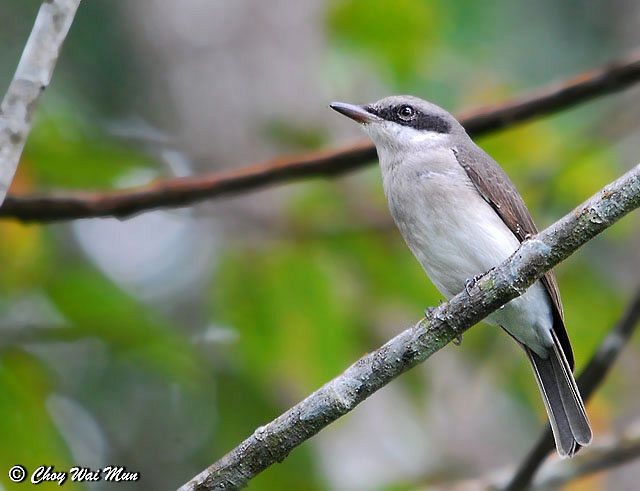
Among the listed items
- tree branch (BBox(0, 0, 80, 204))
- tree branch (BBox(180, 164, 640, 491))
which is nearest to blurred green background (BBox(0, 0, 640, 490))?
tree branch (BBox(180, 164, 640, 491))

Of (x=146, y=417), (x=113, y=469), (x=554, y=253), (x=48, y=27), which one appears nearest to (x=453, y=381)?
(x=146, y=417)

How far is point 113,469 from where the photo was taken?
457cm

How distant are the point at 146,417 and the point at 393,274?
486 cm

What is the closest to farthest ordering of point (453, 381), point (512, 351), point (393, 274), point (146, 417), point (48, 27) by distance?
point (48, 27), point (393, 274), point (512, 351), point (453, 381), point (146, 417)

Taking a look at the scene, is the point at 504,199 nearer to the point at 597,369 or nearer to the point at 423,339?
the point at 597,369

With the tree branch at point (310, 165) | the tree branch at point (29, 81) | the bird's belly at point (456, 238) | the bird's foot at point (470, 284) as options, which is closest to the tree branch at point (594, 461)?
the bird's belly at point (456, 238)

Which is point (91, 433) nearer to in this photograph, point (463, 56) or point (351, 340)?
point (351, 340)

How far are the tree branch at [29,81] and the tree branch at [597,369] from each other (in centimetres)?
270

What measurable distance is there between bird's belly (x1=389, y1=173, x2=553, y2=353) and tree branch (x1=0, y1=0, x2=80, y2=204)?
8.07 feet

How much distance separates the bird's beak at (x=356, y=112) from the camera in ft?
18.3

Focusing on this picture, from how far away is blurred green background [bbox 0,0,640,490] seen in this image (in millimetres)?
4840

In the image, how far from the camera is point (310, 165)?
188 inches

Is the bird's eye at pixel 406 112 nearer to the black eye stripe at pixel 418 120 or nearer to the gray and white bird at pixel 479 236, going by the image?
the black eye stripe at pixel 418 120

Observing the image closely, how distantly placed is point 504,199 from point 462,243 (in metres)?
0.43
